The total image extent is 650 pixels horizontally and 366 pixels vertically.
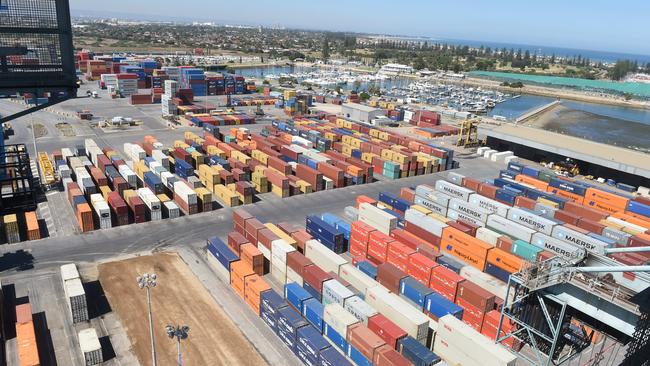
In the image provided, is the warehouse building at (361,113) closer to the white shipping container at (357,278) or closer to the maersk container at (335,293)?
the white shipping container at (357,278)

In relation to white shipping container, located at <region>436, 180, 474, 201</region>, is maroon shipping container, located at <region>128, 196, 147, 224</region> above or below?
below

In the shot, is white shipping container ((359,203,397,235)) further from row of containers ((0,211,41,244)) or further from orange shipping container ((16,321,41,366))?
row of containers ((0,211,41,244))

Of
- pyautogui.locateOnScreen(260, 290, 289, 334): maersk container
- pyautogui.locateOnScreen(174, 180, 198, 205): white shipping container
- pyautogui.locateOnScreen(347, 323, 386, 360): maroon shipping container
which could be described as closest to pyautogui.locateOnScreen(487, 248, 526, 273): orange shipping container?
pyautogui.locateOnScreen(347, 323, 386, 360): maroon shipping container

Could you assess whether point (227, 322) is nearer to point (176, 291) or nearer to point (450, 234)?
point (176, 291)

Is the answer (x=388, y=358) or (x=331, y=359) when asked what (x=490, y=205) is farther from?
(x=331, y=359)

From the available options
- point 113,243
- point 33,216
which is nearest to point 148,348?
point 113,243

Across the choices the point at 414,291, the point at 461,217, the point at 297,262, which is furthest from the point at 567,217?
the point at 297,262

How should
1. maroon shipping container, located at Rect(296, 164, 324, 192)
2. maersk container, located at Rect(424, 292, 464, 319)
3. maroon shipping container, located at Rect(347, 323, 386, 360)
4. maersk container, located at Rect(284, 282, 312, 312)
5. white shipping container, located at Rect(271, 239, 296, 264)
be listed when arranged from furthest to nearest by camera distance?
1. maroon shipping container, located at Rect(296, 164, 324, 192)
2. white shipping container, located at Rect(271, 239, 296, 264)
3. maersk container, located at Rect(284, 282, 312, 312)
4. maersk container, located at Rect(424, 292, 464, 319)
5. maroon shipping container, located at Rect(347, 323, 386, 360)
